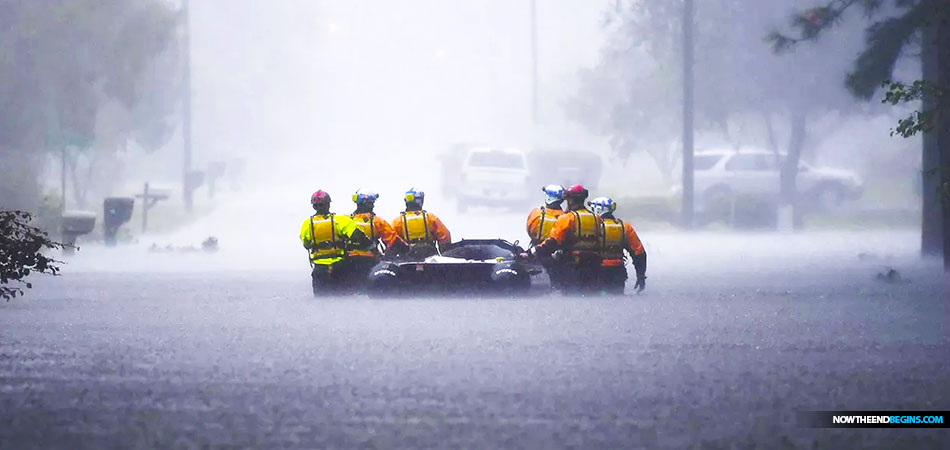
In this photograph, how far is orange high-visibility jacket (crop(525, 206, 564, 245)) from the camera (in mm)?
21625

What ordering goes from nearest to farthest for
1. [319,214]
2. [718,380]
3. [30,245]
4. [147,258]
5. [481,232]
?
[718,380] → [30,245] → [319,214] → [147,258] → [481,232]

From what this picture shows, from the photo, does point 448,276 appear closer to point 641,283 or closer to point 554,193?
point 554,193

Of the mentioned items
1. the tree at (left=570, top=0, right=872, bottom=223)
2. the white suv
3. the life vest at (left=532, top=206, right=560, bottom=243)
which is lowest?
the life vest at (left=532, top=206, right=560, bottom=243)

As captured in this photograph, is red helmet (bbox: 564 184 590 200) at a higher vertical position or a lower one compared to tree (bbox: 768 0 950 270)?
lower

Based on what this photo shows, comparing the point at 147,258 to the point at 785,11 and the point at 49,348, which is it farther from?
the point at 785,11

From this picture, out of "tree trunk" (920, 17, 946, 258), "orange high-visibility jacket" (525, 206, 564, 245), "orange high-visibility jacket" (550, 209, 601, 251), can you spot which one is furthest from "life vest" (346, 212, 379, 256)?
"tree trunk" (920, 17, 946, 258)

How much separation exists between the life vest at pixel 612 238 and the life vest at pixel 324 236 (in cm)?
320

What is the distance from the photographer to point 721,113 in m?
55.4

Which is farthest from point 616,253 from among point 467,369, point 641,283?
point 467,369

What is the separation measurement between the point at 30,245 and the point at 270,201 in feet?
159

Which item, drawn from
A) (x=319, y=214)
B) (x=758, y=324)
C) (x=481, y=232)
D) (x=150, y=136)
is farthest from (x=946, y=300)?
(x=150, y=136)

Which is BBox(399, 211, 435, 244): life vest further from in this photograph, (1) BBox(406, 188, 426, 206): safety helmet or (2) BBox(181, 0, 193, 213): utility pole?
(2) BBox(181, 0, 193, 213): utility pole

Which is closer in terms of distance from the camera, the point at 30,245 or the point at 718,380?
the point at 718,380

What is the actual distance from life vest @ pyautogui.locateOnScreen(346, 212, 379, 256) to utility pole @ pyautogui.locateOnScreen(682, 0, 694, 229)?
2269 centimetres
